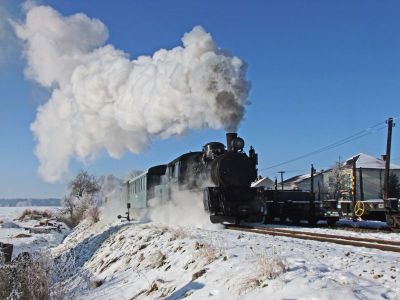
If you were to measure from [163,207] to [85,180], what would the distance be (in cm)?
6616

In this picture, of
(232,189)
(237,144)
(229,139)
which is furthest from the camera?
(229,139)

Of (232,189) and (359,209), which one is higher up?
(232,189)

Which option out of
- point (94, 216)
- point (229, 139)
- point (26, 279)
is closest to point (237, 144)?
point (229, 139)

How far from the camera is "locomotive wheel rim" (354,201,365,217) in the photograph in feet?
61.2

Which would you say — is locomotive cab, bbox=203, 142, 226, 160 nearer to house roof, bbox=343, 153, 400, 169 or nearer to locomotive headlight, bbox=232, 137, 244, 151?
locomotive headlight, bbox=232, 137, 244, 151

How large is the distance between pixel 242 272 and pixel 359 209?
12677mm

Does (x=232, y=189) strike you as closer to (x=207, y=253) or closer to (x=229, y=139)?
(x=229, y=139)

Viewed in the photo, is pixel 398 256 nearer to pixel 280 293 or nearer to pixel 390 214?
pixel 280 293

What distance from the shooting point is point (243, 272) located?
757cm

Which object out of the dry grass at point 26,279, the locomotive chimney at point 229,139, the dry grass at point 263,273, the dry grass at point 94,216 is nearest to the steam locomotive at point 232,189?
the locomotive chimney at point 229,139

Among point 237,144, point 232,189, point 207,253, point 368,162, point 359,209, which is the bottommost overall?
point 207,253

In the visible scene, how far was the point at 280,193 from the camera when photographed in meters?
21.8

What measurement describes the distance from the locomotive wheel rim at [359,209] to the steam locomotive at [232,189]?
83cm

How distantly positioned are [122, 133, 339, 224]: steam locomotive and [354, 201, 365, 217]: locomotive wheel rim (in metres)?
0.83
